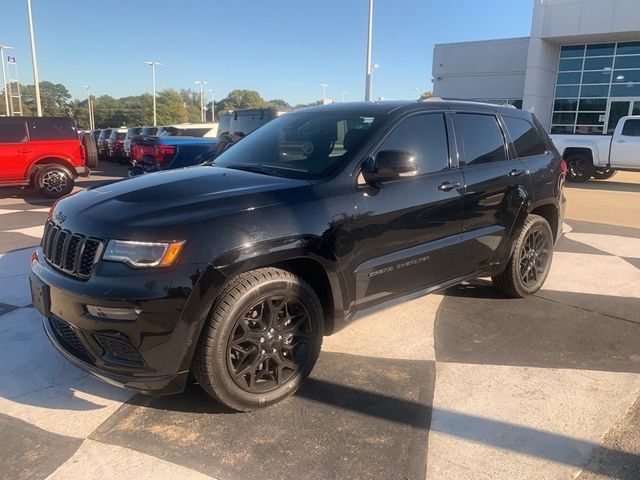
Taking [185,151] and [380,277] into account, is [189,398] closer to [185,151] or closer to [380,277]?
[380,277]

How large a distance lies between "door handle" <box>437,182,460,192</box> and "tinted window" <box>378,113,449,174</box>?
0.12m

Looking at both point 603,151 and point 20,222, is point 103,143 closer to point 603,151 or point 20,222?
point 20,222

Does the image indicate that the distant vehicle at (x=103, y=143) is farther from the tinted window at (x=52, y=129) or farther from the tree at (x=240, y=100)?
the tree at (x=240, y=100)

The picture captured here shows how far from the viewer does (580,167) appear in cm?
1535

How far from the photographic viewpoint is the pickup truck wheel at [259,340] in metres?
2.72

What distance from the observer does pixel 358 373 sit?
345 cm

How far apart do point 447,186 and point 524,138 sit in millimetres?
1489

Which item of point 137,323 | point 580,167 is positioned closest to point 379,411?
point 137,323

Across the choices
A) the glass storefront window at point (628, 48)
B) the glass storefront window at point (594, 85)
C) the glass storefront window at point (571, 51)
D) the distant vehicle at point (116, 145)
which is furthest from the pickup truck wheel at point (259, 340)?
the glass storefront window at point (571, 51)

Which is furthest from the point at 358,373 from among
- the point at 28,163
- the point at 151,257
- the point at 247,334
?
the point at 28,163

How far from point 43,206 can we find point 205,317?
9.49m

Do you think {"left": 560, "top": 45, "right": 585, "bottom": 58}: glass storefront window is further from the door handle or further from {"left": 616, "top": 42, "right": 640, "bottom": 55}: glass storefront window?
the door handle

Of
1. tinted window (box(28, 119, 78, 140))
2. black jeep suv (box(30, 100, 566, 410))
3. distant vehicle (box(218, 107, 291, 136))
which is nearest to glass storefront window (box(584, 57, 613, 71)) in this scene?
distant vehicle (box(218, 107, 291, 136))

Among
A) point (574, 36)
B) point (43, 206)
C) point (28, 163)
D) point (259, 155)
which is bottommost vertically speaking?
point (43, 206)
